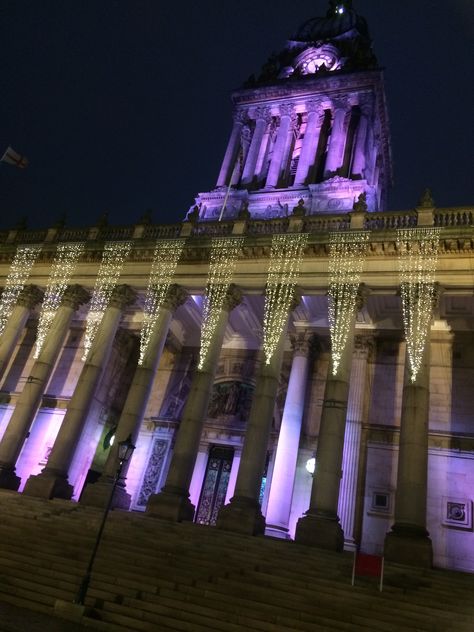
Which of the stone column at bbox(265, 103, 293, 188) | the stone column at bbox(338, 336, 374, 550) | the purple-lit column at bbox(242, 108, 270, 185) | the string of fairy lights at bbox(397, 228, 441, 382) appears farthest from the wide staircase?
the purple-lit column at bbox(242, 108, 270, 185)

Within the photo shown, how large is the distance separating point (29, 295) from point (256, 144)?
1984 cm

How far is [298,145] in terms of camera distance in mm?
36250

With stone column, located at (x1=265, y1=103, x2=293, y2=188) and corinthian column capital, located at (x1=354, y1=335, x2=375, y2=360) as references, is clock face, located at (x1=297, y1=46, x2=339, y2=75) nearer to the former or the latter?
stone column, located at (x1=265, y1=103, x2=293, y2=188)

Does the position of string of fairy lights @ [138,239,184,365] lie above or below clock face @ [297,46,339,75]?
below

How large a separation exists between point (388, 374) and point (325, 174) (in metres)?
14.8

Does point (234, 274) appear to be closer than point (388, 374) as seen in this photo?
Yes

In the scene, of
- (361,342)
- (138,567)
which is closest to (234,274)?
(361,342)

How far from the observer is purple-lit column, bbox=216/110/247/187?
36281mm

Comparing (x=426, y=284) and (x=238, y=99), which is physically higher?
(x=238, y=99)

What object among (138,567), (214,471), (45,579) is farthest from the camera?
(214,471)

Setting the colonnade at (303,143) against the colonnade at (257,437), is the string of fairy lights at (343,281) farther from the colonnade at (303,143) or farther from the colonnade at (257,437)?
the colonnade at (303,143)

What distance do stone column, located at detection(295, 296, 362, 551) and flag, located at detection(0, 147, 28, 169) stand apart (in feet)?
75.6

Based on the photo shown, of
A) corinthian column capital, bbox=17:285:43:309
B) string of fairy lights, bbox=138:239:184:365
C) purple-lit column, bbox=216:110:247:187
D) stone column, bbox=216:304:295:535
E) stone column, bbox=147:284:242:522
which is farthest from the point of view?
Answer: purple-lit column, bbox=216:110:247:187

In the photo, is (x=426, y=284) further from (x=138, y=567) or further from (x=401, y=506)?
(x=138, y=567)
